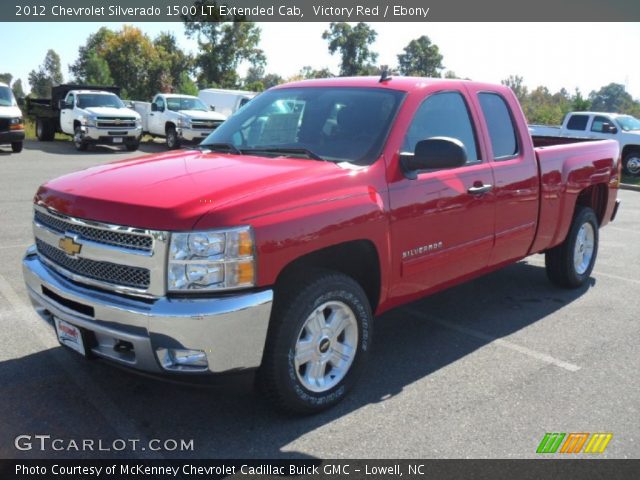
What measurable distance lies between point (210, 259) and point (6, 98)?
1769 centimetres

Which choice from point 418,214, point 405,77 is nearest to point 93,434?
point 418,214

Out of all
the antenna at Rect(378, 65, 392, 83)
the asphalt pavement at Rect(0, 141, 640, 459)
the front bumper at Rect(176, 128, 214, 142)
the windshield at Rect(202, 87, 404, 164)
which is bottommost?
the asphalt pavement at Rect(0, 141, 640, 459)

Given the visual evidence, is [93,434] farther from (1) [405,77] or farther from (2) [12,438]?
(1) [405,77]

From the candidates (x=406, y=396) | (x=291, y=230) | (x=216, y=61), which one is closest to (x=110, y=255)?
(x=291, y=230)

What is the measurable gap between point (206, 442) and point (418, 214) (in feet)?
6.13

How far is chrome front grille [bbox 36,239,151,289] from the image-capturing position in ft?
10.2

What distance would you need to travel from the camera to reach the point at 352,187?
11.8 ft

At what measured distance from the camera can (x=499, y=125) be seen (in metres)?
5.03

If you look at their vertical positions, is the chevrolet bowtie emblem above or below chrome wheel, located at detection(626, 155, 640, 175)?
above

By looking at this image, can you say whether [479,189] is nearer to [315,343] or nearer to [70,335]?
[315,343]

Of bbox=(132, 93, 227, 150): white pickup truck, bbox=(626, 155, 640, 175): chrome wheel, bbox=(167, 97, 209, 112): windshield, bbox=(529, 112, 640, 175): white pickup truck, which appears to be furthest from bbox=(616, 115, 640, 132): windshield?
bbox=(167, 97, 209, 112): windshield

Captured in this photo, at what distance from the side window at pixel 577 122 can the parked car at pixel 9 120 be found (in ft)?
53.8

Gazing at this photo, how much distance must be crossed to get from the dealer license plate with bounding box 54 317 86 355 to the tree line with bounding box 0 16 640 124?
37133 millimetres

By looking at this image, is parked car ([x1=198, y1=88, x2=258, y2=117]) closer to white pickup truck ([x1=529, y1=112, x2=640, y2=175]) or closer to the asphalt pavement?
white pickup truck ([x1=529, y1=112, x2=640, y2=175])
